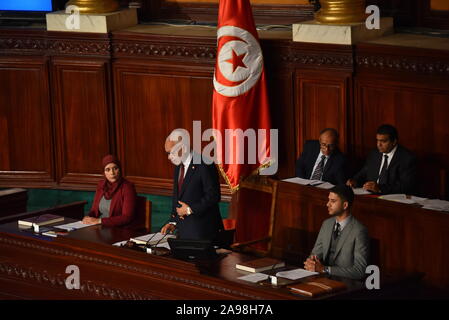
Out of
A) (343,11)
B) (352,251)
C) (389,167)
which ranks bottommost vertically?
(352,251)

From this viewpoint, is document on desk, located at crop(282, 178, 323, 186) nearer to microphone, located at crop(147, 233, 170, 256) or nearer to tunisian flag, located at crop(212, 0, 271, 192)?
tunisian flag, located at crop(212, 0, 271, 192)

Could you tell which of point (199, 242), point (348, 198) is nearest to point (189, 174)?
point (199, 242)

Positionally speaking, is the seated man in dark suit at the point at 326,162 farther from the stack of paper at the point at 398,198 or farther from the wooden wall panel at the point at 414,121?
the stack of paper at the point at 398,198

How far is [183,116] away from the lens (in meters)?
9.89

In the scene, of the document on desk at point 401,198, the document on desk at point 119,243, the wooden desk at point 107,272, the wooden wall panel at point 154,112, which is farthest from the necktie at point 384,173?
the wooden wall panel at point 154,112

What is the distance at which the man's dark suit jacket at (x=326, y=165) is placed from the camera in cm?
808

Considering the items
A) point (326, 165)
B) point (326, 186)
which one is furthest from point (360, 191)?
point (326, 165)

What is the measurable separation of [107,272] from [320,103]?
325 cm

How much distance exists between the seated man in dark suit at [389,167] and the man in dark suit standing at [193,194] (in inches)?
46.3

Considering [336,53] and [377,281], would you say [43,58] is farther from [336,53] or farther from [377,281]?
[377,281]

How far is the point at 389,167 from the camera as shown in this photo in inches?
308

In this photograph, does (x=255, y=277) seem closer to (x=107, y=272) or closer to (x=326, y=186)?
(x=107, y=272)

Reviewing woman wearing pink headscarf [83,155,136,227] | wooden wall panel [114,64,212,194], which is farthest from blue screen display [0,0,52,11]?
woman wearing pink headscarf [83,155,136,227]

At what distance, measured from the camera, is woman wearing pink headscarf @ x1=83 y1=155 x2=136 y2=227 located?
Answer: 24.7 ft
